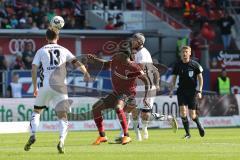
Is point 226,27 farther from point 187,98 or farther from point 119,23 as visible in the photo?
point 187,98

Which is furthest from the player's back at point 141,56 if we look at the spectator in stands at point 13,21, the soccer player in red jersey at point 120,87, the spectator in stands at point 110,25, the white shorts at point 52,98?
the spectator in stands at point 110,25

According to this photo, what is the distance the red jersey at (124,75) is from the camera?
803 inches

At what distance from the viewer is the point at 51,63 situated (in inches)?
685

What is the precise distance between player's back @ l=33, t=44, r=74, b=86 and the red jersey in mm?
3145

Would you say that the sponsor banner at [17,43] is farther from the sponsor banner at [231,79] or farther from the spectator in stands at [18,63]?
the sponsor banner at [231,79]

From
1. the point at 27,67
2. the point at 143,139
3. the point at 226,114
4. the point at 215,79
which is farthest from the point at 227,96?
the point at 143,139

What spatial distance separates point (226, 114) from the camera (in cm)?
3506

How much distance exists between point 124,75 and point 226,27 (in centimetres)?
2403

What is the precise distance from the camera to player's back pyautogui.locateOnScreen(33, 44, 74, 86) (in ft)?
57.1

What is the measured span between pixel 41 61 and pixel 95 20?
83.7 ft

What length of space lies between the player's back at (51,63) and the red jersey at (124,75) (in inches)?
124

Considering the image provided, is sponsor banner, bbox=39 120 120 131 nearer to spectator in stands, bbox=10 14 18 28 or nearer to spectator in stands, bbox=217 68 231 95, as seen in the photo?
spectator in stands, bbox=217 68 231 95

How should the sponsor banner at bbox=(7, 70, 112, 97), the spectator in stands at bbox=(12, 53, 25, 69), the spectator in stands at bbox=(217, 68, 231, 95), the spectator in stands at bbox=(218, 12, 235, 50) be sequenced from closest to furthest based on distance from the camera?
the sponsor banner at bbox=(7, 70, 112, 97)
the spectator in stands at bbox=(12, 53, 25, 69)
the spectator in stands at bbox=(217, 68, 231, 95)
the spectator in stands at bbox=(218, 12, 235, 50)

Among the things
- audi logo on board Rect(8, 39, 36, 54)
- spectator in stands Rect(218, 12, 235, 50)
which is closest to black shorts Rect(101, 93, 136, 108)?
A: audi logo on board Rect(8, 39, 36, 54)
